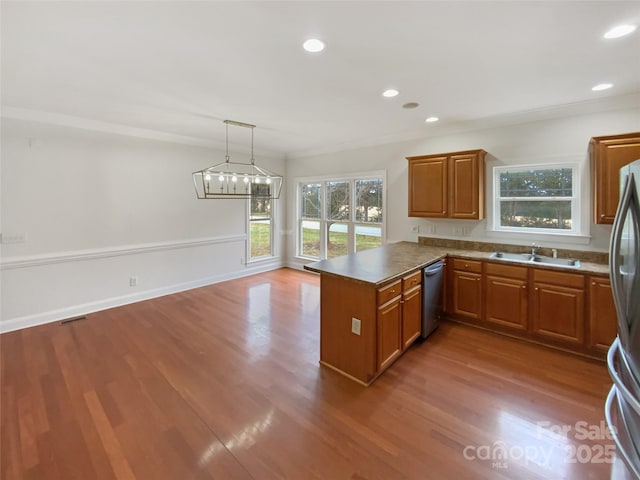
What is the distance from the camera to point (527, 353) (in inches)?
119

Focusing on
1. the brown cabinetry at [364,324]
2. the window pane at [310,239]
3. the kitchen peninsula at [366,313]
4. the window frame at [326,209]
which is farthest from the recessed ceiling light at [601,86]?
the window pane at [310,239]

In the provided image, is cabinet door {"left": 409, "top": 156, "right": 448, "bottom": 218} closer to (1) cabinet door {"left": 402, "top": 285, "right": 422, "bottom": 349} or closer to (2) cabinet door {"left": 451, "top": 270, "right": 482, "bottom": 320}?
(2) cabinet door {"left": 451, "top": 270, "right": 482, "bottom": 320}

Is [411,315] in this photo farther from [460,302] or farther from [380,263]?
[460,302]

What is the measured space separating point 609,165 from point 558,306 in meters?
1.48

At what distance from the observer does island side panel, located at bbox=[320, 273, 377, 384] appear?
246cm

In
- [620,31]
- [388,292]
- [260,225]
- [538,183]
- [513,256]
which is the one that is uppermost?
[620,31]

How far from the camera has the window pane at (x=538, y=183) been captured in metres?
3.49

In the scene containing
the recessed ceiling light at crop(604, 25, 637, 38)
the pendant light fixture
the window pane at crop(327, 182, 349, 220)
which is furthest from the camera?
the window pane at crop(327, 182, 349, 220)

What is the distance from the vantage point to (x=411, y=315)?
9.80 feet

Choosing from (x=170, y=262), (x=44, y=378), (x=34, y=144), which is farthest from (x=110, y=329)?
(x=34, y=144)

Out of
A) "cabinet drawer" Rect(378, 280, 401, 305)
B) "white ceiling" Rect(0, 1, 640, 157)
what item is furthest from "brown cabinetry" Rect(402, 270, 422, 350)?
"white ceiling" Rect(0, 1, 640, 157)

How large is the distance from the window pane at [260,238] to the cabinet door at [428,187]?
129 inches

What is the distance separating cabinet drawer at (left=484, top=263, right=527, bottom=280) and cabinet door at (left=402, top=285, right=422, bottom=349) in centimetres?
98

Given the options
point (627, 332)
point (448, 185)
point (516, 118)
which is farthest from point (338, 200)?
point (627, 332)
